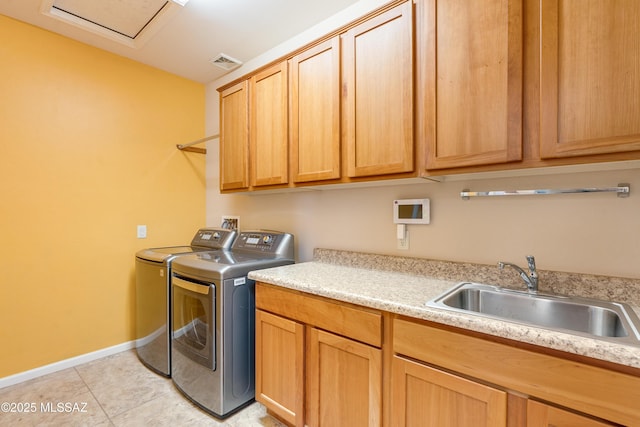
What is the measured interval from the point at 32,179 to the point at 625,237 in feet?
11.3

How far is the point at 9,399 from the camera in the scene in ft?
6.21

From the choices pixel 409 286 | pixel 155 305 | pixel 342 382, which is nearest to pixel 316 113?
pixel 409 286

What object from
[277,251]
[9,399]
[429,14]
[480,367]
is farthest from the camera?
[277,251]

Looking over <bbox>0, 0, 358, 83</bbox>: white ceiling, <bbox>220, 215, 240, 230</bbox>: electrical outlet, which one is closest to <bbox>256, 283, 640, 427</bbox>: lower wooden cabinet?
<bbox>220, 215, 240, 230</bbox>: electrical outlet

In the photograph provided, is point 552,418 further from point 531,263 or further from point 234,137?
point 234,137

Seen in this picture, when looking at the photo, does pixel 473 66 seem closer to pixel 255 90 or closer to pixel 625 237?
pixel 625 237

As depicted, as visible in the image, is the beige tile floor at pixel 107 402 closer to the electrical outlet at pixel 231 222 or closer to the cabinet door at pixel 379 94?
the electrical outlet at pixel 231 222

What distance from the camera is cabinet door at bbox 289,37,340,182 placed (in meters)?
1.66

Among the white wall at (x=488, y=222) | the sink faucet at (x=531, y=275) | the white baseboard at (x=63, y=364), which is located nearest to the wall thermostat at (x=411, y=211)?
the white wall at (x=488, y=222)

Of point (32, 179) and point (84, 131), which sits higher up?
point (84, 131)

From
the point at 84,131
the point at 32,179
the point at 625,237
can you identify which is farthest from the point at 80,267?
→ the point at 625,237

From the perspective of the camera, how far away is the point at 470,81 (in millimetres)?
1204

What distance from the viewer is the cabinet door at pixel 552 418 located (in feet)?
2.61

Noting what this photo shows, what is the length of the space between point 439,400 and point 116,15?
289 cm
